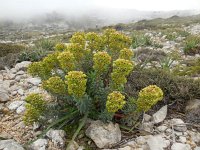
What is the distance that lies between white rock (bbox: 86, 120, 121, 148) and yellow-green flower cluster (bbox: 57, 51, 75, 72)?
2.73 feet

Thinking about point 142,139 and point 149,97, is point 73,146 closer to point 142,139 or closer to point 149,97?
point 142,139

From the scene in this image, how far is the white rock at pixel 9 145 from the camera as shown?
13.8 ft

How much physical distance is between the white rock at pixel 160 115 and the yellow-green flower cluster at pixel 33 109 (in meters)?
1.62

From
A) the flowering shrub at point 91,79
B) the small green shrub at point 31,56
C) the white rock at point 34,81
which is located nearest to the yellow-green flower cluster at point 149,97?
the flowering shrub at point 91,79

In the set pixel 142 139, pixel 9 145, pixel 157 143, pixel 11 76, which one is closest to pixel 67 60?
pixel 9 145

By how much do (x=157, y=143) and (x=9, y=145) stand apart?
1871 mm

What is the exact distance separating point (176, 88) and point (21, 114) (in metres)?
2.46

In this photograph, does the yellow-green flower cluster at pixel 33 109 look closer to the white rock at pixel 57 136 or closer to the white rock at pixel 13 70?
the white rock at pixel 57 136

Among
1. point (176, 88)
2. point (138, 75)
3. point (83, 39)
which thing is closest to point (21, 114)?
point (83, 39)

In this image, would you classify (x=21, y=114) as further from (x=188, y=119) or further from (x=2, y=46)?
(x=2, y=46)

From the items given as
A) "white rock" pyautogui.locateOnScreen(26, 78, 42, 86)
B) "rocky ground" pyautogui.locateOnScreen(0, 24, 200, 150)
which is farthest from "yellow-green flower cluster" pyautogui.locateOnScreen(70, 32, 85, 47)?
"white rock" pyautogui.locateOnScreen(26, 78, 42, 86)

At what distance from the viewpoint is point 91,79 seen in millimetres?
4770

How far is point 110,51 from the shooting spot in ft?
16.8

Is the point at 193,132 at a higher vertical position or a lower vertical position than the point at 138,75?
lower
